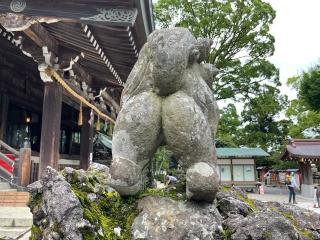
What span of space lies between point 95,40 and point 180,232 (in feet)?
17.3

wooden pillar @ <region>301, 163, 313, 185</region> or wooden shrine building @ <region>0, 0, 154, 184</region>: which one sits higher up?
wooden shrine building @ <region>0, 0, 154, 184</region>

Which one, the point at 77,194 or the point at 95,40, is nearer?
the point at 77,194

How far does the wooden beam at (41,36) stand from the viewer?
18.9 feet

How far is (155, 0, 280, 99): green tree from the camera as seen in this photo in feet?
60.1

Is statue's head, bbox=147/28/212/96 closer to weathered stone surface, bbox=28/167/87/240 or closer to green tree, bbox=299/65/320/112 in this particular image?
weathered stone surface, bbox=28/167/87/240

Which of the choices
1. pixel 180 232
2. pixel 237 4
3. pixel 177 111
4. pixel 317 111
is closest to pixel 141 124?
pixel 177 111

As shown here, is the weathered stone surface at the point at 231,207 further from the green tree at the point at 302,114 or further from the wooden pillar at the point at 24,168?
the green tree at the point at 302,114

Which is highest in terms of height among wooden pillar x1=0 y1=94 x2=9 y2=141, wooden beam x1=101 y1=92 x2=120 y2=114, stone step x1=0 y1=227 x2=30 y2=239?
wooden beam x1=101 y1=92 x2=120 y2=114

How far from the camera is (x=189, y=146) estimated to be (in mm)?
1902

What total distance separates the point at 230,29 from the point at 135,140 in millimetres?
17797

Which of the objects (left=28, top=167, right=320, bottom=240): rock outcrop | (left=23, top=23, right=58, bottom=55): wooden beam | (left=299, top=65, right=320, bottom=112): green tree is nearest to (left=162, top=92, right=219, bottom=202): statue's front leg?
(left=28, top=167, right=320, bottom=240): rock outcrop

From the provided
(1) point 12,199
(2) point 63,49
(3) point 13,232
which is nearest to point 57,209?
(3) point 13,232

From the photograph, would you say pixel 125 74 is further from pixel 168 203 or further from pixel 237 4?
pixel 237 4

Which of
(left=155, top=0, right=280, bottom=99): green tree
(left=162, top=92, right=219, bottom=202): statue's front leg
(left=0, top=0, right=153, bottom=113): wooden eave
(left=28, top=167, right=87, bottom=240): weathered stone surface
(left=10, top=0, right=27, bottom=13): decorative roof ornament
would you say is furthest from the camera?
(left=155, top=0, right=280, bottom=99): green tree
